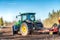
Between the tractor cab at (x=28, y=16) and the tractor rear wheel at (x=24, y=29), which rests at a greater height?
the tractor cab at (x=28, y=16)

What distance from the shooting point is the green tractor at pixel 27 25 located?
11727 millimetres

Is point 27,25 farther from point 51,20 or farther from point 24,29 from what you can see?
point 51,20

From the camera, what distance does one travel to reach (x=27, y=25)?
11.7 m

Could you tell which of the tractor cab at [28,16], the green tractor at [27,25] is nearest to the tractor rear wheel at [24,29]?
the green tractor at [27,25]

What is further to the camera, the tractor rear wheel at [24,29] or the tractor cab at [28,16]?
the tractor cab at [28,16]

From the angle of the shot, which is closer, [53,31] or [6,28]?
[53,31]

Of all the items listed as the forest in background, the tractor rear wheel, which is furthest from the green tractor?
the forest in background

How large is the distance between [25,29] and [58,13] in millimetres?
3744

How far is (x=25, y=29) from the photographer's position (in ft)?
39.3

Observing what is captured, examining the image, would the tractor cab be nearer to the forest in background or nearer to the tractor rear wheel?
the tractor rear wheel

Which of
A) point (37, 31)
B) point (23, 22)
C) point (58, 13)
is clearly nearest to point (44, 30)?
point (37, 31)

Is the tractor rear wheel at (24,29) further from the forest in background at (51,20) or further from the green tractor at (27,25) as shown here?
the forest in background at (51,20)

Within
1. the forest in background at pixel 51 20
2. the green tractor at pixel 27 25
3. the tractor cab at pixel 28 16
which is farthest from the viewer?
the forest in background at pixel 51 20

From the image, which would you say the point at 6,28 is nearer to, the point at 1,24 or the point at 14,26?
the point at 1,24
